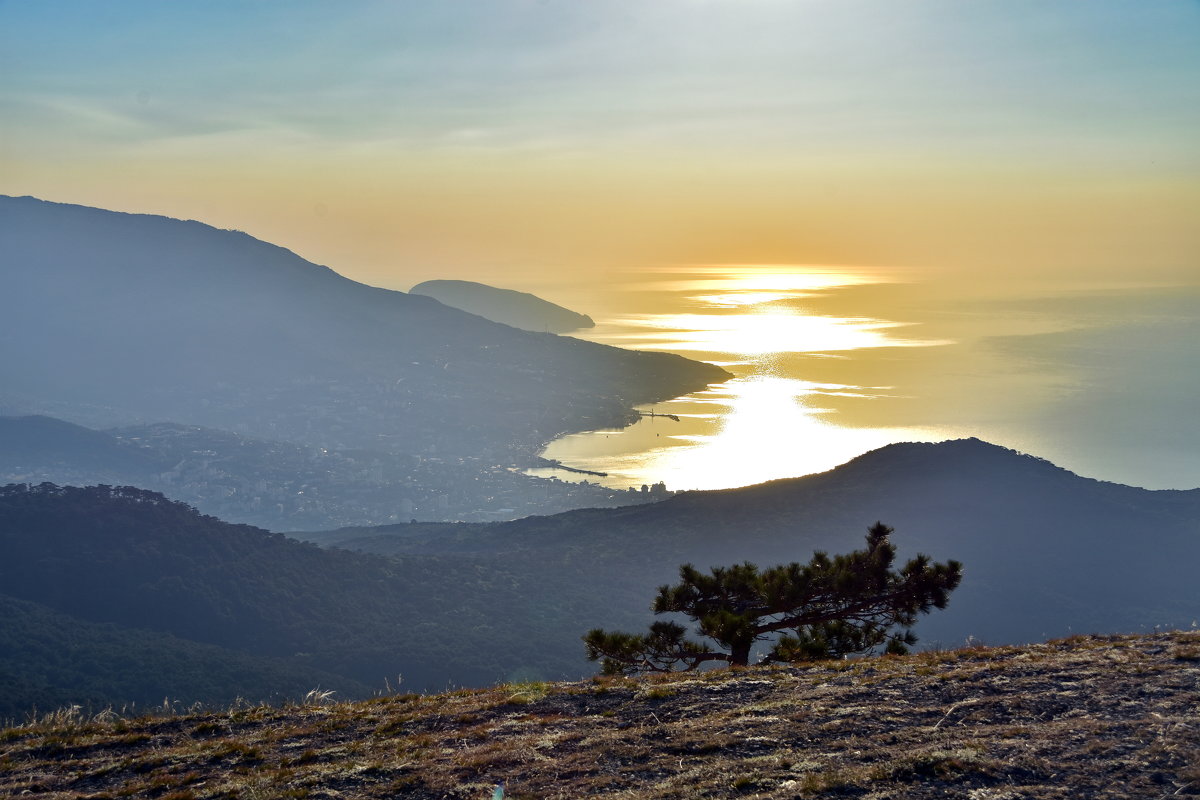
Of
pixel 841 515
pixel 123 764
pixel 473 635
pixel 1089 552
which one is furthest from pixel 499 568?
pixel 123 764

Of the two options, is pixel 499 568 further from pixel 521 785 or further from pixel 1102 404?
pixel 1102 404

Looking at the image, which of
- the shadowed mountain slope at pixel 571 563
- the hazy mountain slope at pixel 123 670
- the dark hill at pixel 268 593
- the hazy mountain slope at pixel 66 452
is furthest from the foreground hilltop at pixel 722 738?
the hazy mountain slope at pixel 66 452

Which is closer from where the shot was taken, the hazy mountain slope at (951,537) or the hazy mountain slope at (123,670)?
the hazy mountain slope at (123,670)

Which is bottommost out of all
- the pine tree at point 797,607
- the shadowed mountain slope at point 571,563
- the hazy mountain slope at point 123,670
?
the hazy mountain slope at point 123,670

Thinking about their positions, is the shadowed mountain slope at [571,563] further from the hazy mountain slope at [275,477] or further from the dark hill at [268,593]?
the hazy mountain slope at [275,477]

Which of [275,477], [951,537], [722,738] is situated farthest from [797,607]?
[275,477]

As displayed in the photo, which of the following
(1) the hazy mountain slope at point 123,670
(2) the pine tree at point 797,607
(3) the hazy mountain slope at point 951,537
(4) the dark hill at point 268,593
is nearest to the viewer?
(2) the pine tree at point 797,607

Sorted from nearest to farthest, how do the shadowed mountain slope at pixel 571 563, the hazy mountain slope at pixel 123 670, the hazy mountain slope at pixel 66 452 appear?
the hazy mountain slope at pixel 123 670
the shadowed mountain slope at pixel 571 563
the hazy mountain slope at pixel 66 452
